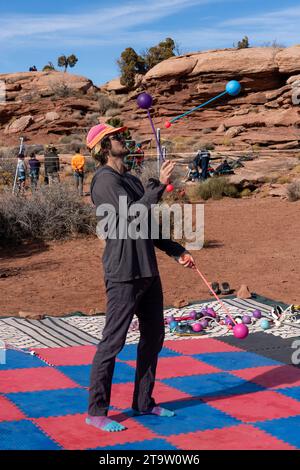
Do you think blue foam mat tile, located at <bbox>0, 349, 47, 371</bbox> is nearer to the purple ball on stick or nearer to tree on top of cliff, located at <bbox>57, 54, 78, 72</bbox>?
the purple ball on stick

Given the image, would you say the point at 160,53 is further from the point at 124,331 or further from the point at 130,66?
the point at 124,331

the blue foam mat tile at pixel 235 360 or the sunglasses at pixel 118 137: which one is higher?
the sunglasses at pixel 118 137

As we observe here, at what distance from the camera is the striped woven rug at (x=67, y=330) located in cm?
696

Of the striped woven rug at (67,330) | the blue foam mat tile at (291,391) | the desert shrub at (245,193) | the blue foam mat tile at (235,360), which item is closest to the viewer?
the blue foam mat tile at (291,391)

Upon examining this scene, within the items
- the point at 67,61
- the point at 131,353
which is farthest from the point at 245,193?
the point at 67,61

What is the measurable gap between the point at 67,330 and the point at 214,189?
12.8 m

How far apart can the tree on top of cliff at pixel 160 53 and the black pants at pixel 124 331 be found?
43849mm

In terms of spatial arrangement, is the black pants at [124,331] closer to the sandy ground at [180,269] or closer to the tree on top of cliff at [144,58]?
the sandy ground at [180,269]

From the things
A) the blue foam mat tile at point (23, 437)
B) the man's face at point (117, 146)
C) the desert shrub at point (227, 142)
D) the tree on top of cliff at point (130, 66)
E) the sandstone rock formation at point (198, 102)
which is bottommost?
the blue foam mat tile at point (23, 437)

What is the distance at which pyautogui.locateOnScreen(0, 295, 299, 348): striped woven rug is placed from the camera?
22.8ft

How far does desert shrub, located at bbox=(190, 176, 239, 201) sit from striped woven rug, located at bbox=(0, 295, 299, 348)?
11.4 m

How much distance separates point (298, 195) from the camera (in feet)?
60.6

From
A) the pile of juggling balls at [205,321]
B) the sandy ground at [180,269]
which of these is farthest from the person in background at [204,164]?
the pile of juggling balls at [205,321]

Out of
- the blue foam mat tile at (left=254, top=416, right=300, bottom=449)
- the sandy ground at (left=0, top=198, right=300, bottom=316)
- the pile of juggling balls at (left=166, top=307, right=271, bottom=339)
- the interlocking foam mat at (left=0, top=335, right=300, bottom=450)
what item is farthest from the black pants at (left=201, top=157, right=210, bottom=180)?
the blue foam mat tile at (left=254, top=416, right=300, bottom=449)
